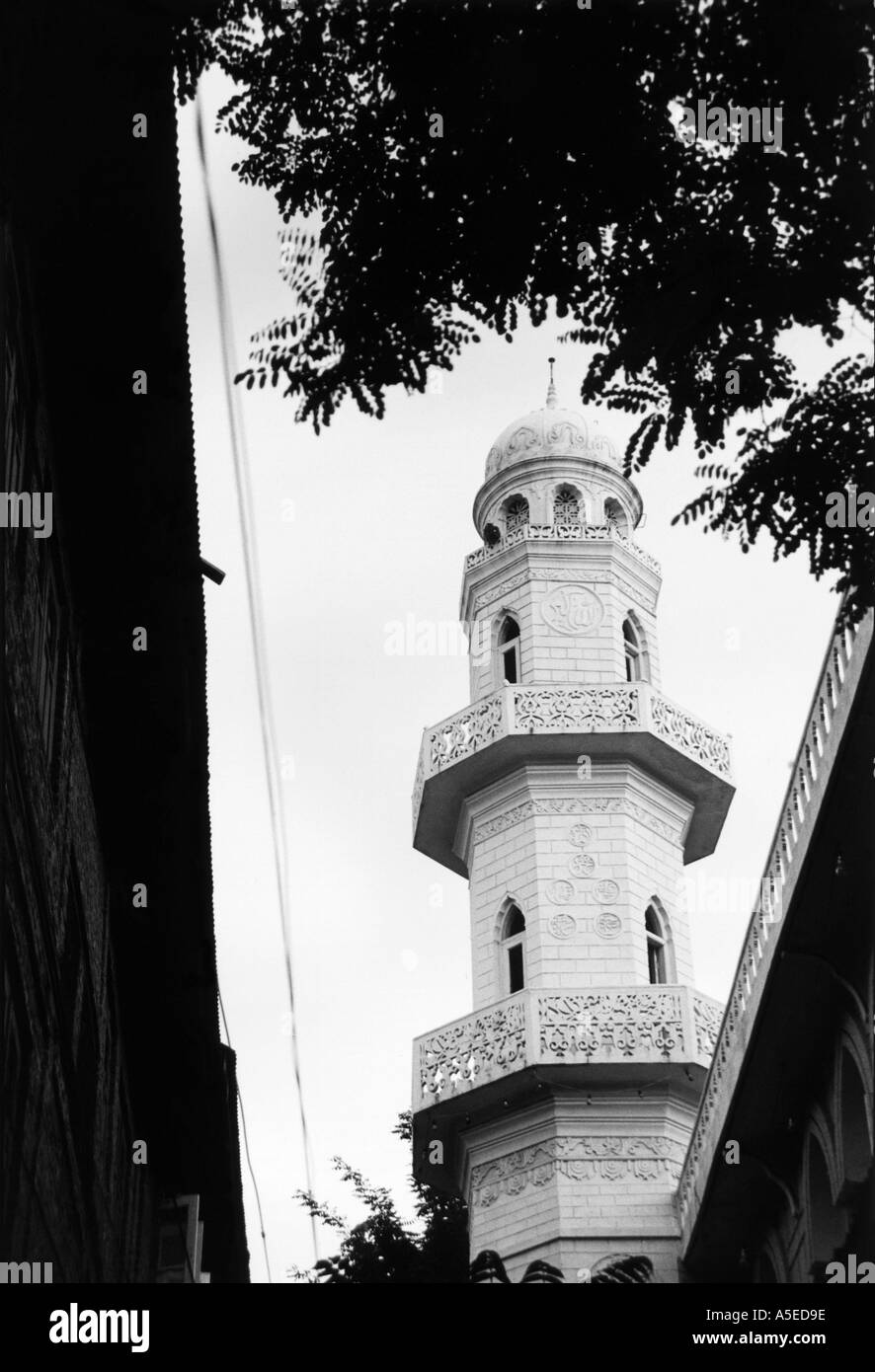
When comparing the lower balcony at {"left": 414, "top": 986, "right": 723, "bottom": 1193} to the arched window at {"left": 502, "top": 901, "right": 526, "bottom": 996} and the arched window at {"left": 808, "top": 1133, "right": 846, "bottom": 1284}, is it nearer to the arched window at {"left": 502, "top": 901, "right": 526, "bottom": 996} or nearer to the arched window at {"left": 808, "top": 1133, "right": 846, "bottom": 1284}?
the arched window at {"left": 502, "top": 901, "right": 526, "bottom": 996}

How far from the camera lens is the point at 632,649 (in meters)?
Answer: 28.1

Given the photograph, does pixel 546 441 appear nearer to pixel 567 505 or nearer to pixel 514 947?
pixel 567 505

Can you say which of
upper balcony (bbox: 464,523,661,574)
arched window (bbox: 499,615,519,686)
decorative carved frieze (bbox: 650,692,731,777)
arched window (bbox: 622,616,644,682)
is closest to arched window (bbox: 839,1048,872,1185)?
decorative carved frieze (bbox: 650,692,731,777)

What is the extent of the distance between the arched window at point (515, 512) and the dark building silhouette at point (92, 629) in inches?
620

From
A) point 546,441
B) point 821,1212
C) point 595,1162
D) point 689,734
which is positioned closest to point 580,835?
point 689,734

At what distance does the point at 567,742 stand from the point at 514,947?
2623 mm

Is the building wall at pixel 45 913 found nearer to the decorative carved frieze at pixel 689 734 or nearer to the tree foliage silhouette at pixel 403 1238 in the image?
the tree foliage silhouette at pixel 403 1238

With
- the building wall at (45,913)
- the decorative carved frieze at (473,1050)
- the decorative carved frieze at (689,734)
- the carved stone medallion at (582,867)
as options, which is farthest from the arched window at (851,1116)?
the decorative carved frieze at (689,734)

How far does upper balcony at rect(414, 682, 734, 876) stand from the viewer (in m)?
25.3

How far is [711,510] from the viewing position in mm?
9664

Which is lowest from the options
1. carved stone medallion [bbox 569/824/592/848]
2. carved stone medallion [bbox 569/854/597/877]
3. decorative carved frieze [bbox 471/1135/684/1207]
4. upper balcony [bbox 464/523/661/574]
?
decorative carved frieze [bbox 471/1135/684/1207]

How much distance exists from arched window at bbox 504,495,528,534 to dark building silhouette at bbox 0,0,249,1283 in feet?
51.7

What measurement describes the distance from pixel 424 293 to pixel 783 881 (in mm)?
5845
